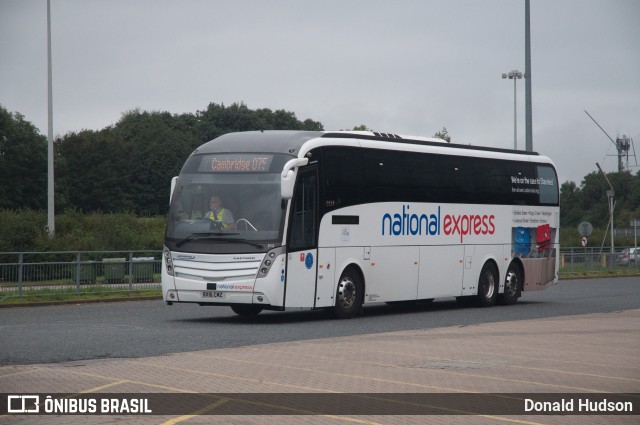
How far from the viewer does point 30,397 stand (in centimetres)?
1064

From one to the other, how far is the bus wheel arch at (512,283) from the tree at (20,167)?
171 ft

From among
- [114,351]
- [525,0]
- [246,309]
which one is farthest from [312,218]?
[525,0]

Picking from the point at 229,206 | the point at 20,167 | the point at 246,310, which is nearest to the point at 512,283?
the point at 246,310

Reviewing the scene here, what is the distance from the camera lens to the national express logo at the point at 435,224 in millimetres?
24109

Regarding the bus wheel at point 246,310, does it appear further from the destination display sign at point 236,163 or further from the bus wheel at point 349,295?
the destination display sign at point 236,163

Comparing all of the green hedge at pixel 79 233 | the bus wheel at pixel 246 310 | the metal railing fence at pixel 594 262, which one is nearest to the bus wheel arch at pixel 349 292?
the bus wheel at pixel 246 310

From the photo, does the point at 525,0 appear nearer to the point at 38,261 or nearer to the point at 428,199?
the point at 428,199

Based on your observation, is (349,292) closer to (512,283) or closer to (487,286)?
(487,286)

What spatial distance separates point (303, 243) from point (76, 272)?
9.46 m

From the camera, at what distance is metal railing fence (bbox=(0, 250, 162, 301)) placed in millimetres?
27016

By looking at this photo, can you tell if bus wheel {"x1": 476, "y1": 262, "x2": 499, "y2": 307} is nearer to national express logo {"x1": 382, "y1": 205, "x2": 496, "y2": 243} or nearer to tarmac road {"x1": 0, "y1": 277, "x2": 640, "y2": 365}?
tarmac road {"x1": 0, "y1": 277, "x2": 640, "y2": 365}

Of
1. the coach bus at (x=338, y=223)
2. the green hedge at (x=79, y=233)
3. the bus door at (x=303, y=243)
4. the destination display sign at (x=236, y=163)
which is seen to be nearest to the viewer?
the coach bus at (x=338, y=223)

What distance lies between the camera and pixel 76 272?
2872 centimetres

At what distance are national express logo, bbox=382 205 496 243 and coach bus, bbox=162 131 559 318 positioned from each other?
2cm
